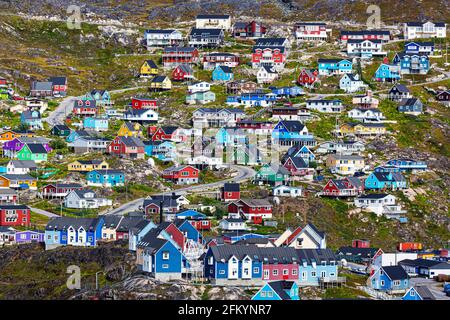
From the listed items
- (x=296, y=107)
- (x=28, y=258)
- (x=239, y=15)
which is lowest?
(x=28, y=258)

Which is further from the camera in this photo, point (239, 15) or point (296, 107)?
point (239, 15)

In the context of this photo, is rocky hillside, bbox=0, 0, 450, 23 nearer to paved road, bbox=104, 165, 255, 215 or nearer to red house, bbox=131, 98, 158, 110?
red house, bbox=131, 98, 158, 110

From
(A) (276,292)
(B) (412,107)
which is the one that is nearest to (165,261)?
(A) (276,292)

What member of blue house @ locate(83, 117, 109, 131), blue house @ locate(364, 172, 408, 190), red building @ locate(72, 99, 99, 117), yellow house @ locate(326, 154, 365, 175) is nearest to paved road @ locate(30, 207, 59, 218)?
blue house @ locate(83, 117, 109, 131)

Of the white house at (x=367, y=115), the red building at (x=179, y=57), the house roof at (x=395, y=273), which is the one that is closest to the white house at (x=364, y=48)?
the red building at (x=179, y=57)

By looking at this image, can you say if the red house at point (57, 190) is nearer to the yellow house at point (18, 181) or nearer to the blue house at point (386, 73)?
the yellow house at point (18, 181)
